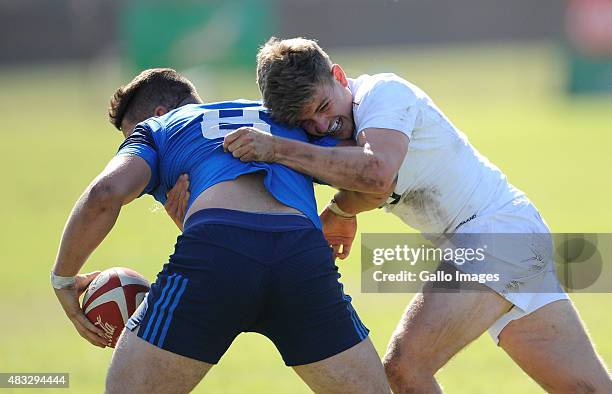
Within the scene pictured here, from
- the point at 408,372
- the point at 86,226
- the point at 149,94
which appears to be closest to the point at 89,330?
the point at 86,226

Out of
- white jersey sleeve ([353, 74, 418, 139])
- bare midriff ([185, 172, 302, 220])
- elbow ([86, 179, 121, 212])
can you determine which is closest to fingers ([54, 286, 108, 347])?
elbow ([86, 179, 121, 212])

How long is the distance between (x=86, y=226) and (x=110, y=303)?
577 millimetres

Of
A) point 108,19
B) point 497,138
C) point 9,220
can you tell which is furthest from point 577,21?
point 108,19

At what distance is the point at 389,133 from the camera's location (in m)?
5.12

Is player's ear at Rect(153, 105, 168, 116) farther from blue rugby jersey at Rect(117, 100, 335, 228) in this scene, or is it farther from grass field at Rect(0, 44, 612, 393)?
grass field at Rect(0, 44, 612, 393)

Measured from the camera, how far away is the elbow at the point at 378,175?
197 inches

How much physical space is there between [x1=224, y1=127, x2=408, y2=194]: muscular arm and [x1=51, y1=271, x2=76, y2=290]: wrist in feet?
3.38

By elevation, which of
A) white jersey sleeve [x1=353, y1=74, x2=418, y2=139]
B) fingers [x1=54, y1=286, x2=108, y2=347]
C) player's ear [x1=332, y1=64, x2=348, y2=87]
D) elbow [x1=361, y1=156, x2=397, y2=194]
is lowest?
fingers [x1=54, y1=286, x2=108, y2=347]

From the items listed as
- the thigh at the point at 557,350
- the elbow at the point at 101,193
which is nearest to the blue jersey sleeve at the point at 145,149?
the elbow at the point at 101,193

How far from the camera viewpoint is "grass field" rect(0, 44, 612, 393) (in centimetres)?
840

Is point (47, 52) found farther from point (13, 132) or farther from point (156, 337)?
point (156, 337)

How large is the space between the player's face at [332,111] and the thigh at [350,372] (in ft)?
3.78

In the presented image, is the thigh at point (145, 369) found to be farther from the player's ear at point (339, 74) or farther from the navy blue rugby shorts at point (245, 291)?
the player's ear at point (339, 74)

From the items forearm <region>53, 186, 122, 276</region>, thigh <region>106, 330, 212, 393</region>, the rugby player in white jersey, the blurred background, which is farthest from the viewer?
the blurred background
